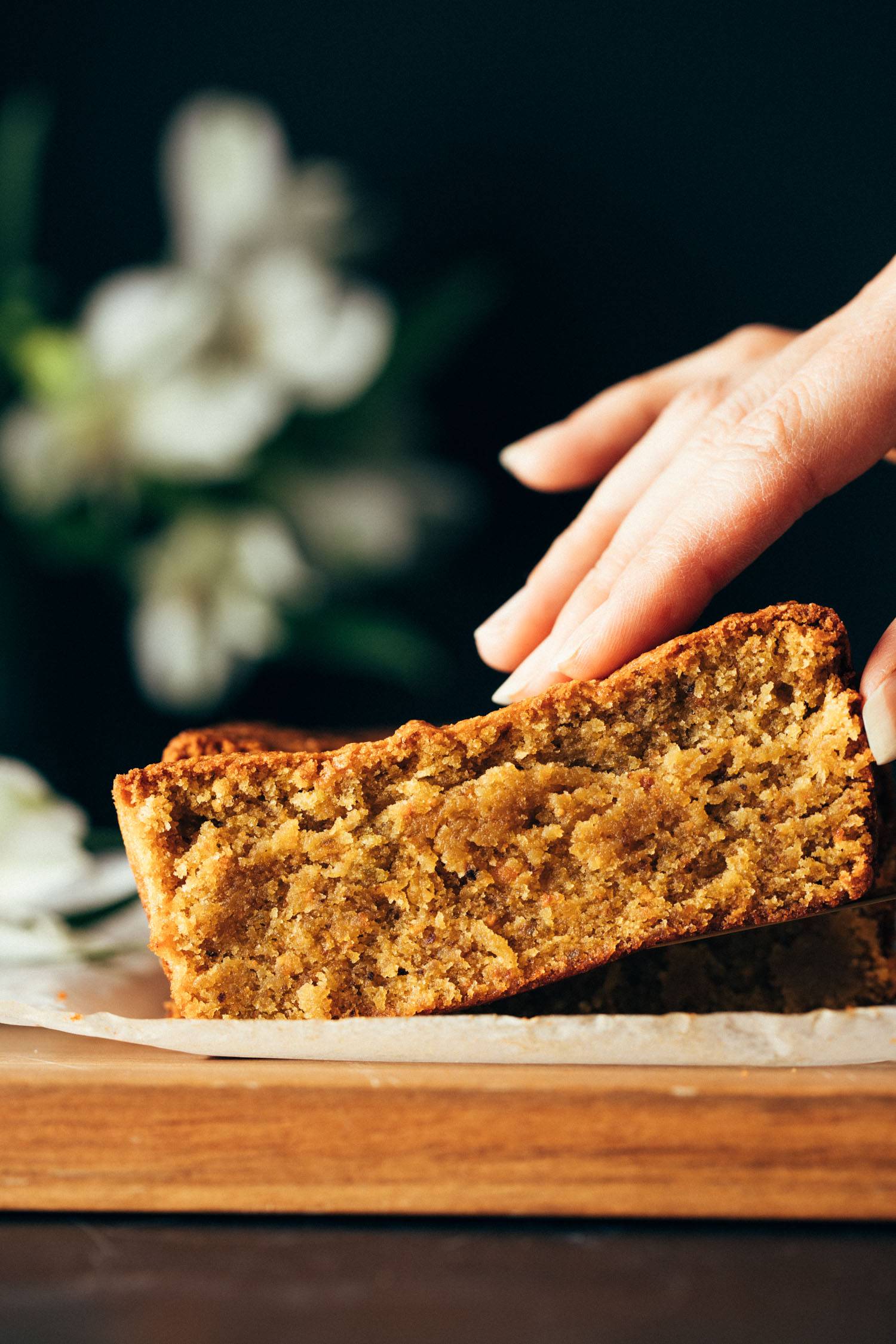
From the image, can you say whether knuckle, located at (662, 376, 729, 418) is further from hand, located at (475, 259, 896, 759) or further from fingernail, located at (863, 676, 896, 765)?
fingernail, located at (863, 676, 896, 765)


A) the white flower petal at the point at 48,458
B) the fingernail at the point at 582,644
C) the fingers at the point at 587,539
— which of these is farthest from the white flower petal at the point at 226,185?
the fingernail at the point at 582,644

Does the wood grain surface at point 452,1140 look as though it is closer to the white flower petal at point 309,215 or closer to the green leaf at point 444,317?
the white flower petal at point 309,215

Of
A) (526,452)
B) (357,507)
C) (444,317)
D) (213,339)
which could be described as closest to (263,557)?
(357,507)

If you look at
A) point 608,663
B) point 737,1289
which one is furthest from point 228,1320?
point 608,663

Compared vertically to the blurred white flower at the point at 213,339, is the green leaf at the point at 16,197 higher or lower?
higher

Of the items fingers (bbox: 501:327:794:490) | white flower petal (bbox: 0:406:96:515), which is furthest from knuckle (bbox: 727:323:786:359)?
white flower petal (bbox: 0:406:96:515)
